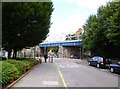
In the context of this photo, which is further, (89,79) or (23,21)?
(23,21)

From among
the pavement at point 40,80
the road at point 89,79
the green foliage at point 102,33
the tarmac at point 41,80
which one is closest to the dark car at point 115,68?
the road at point 89,79

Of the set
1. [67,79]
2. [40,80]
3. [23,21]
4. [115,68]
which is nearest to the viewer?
[40,80]

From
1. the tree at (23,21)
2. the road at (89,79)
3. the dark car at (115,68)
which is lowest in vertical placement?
the road at (89,79)

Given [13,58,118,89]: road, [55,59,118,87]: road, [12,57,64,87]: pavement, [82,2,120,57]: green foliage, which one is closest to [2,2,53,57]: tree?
[13,58,118,89]: road

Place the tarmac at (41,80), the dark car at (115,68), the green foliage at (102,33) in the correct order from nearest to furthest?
the tarmac at (41,80), the dark car at (115,68), the green foliage at (102,33)

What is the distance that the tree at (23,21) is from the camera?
2772cm

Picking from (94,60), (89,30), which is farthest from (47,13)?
(89,30)

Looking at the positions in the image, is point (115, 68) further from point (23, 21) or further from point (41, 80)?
point (41, 80)

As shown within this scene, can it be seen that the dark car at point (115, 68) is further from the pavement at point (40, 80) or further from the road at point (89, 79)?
the pavement at point (40, 80)

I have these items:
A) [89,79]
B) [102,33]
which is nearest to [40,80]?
[89,79]

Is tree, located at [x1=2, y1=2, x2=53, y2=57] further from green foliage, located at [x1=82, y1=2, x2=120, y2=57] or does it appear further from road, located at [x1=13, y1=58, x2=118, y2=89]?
green foliage, located at [x1=82, y1=2, x2=120, y2=57]

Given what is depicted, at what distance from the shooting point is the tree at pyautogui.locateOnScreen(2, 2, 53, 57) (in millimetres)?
27719

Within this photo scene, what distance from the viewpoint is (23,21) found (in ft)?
96.9

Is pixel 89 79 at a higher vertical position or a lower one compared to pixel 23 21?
lower
